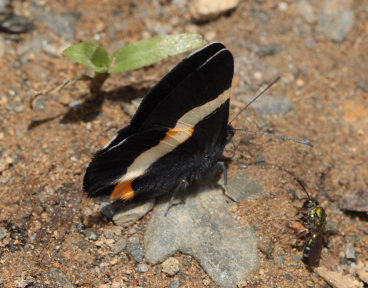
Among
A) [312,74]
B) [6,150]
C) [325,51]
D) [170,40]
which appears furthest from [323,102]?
[6,150]

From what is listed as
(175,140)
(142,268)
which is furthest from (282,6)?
(142,268)

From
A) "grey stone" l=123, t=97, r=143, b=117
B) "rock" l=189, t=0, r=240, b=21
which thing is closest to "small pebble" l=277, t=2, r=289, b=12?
"rock" l=189, t=0, r=240, b=21

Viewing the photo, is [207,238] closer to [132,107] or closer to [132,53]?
[132,107]

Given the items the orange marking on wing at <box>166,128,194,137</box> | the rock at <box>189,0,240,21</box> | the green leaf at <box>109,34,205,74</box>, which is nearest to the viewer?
the orange marking on wing at <box>166,128,194,137</box>

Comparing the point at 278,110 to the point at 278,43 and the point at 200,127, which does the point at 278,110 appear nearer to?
the point at 278,43

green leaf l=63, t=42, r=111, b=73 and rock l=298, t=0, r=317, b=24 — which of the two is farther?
rock l=298, t=0, r=317, b=24

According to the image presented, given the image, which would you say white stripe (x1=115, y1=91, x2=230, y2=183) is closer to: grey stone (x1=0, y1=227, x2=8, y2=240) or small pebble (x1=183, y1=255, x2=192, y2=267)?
small pebble (x1=183, y1=255, x2=192, y2=267)

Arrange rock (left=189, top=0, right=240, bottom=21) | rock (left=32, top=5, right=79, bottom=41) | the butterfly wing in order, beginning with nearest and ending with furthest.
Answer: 1. the butterfly wing
2. rock (left=32, top=5, right=79, bottom=41)
3. rock (left=189, top=0, right=240, bottom=21)

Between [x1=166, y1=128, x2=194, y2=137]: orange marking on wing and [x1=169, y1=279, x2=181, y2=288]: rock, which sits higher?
[x1=166, y1=128, x2=194, y2=137]: orange marking on wing
